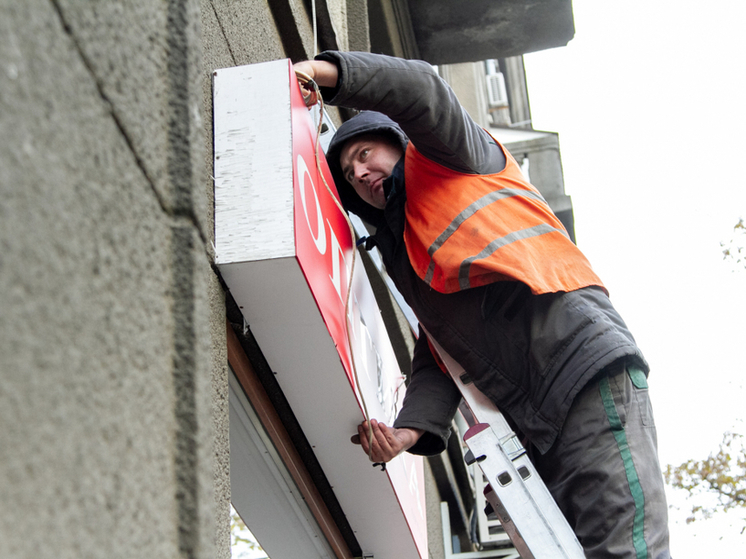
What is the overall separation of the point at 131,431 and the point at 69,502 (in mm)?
153

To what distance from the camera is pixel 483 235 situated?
7.34ft

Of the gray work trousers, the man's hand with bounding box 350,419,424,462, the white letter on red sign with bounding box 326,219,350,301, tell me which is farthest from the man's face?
the gray work trousers

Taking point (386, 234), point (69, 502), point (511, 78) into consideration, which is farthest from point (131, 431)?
point (511, 78)

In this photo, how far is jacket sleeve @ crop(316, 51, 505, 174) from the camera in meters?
2.15

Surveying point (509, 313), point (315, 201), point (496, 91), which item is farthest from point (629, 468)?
point (496, 91)

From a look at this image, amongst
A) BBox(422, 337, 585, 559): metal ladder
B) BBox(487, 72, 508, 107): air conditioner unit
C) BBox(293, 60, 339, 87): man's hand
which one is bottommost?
BBox(422, 337, 585, 559): metal ladder

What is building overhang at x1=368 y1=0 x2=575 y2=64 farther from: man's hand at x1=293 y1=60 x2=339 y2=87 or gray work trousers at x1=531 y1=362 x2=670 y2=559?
gray work trousers at x1=531 y1=362 x2=670 y2=559

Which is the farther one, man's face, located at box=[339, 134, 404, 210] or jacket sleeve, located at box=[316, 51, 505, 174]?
man's face, located at box=[339, 134, 404, 210]

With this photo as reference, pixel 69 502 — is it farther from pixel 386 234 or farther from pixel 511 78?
pixel 511 78

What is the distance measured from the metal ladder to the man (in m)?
0.05

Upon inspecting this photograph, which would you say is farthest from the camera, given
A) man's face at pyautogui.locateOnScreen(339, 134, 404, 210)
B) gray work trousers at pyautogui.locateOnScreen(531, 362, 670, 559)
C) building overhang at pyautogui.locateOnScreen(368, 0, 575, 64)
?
building overhang at pyautogui.locateOnScreen(368, 0, 575, 64)

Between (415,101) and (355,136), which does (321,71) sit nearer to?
(415,101)

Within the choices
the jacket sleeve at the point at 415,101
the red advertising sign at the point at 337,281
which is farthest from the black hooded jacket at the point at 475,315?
the red advertising sign at the point at 337,281

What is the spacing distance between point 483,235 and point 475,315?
0.88 feet
